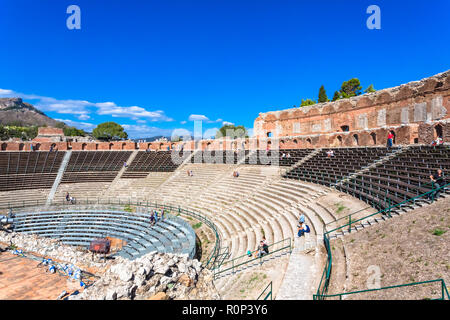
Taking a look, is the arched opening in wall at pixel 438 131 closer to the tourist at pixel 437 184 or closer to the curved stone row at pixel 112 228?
the tourist at pixel 437 184

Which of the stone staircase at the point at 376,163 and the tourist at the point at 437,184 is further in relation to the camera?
the stone staircase at the point at 376,163

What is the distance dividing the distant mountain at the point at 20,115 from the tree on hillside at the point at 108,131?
81.2m

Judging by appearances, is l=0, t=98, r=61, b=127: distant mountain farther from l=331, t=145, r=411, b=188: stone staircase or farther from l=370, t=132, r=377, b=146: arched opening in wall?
l=331, t=145, r=411, b=188: stone staircase

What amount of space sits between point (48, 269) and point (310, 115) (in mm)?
29958

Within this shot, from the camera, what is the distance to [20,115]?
152 m

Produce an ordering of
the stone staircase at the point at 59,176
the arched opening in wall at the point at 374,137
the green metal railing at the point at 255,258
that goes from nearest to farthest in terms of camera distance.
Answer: the green metal railing at the point at 255,258
the arched opening in wall at the point at 374,137
the stone staircase at the point at 59,176

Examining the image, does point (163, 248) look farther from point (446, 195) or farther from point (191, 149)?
point (191, 149)

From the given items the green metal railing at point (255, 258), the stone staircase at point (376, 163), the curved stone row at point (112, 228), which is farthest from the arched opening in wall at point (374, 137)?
the curved stone row at point (112, 228)

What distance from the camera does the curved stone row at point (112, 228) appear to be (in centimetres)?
1445

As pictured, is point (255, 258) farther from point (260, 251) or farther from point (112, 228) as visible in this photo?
point (112, 228)

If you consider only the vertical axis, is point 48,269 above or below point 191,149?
below

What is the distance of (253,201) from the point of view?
1658 centimetres

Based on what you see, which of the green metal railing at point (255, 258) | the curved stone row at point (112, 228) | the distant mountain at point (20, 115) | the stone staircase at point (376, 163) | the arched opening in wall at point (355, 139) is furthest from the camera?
the distant mountain at point (20, 115)
